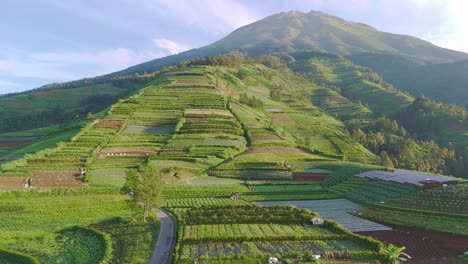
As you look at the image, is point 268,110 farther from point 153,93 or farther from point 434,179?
point 434,179

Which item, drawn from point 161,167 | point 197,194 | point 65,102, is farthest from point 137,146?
point 65,102

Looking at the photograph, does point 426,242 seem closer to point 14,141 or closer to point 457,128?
point 14,141

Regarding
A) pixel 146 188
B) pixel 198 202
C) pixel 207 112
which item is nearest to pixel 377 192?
pixel 198 202

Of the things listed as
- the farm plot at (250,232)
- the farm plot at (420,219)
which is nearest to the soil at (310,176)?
the farm plot at (420,219)

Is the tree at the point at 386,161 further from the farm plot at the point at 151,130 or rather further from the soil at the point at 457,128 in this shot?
the farm plot at the point at 151,130

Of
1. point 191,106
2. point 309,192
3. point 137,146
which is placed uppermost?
point 191,106

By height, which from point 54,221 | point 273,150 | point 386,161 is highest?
point 273,150
